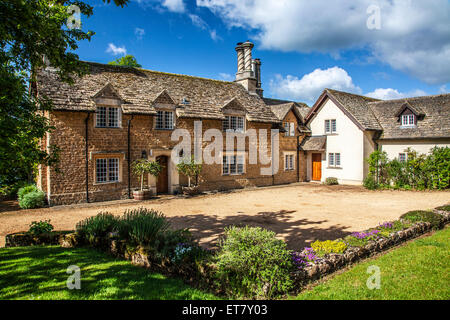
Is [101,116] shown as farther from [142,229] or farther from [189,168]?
[142,229]

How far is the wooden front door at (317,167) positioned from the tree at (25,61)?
25.8 meters

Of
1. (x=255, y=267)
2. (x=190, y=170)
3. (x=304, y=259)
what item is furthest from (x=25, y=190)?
(x=304, y=259)

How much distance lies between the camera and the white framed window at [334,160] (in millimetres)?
28984

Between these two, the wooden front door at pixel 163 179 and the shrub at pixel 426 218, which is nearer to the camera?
the shrub at pixel 426 218

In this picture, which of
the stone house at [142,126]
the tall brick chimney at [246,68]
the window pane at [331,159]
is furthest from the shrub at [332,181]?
the tall brick chimney at [246,68]

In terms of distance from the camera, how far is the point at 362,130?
26.5m

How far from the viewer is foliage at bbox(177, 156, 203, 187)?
21.8 metres

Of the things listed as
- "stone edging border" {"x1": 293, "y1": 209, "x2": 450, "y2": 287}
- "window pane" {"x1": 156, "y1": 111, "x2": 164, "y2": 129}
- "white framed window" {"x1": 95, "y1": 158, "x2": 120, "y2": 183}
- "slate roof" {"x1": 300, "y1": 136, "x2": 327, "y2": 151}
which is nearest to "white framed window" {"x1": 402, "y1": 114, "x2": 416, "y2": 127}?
"slate roof" {"x1": 300, "y1": 136, "x2": 327, "y2": 151}

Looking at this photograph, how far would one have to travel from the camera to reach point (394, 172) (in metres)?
25.5

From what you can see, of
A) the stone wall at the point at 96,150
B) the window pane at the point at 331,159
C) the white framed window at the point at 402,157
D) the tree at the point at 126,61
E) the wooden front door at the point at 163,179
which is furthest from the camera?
the tree at the point at 126,61

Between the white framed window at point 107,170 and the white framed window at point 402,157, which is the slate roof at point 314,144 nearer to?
the white framed window at point 402,157

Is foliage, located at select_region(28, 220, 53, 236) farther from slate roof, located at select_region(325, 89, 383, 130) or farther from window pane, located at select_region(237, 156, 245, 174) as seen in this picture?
slate roof, located at select_region(325, 89, 383, 130)

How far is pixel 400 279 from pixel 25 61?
1176 cm

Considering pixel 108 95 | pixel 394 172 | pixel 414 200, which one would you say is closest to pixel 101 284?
pixel 108 95
